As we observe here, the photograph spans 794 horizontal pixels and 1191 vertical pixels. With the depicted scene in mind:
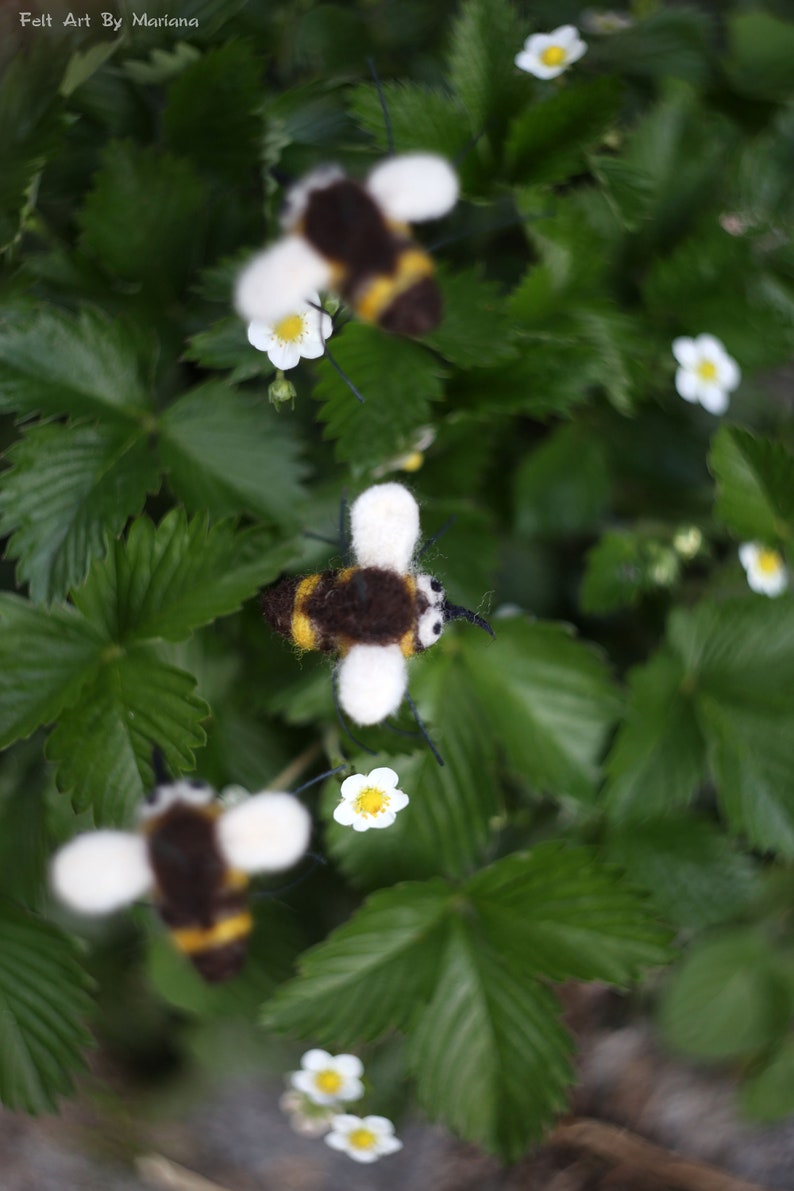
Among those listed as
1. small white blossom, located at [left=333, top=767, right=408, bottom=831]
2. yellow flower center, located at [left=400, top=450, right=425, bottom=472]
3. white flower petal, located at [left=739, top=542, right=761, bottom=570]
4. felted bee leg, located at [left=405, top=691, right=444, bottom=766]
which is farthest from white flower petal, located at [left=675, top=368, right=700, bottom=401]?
small white blossom, located at [left=333, top=767, right=408, bottom=831]

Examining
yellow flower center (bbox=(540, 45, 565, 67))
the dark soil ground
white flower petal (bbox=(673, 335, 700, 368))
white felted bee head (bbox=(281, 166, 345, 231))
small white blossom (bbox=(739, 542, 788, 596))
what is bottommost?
the dark soil ground

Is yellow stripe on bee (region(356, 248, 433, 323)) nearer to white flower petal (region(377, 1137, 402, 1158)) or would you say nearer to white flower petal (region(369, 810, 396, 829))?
white flower petal (region(369, 810, 396, 829))

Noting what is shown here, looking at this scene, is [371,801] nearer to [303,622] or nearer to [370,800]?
[370,800]

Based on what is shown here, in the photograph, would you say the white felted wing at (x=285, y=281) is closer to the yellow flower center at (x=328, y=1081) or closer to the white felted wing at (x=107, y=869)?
the white felted wing at (x=107, y=869)

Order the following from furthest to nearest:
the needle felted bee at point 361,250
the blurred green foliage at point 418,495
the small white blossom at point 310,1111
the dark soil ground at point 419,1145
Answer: the dark soil ground at point 419,1145
the small white blossom at point 310,1111
the blurred green foliage at point 418,495
the needle felted bee at point 361,250

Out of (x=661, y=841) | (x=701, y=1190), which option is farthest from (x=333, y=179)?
(x=701, y=1190)

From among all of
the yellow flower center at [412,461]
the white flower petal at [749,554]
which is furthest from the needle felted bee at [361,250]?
the white flower petal at [749,554]
